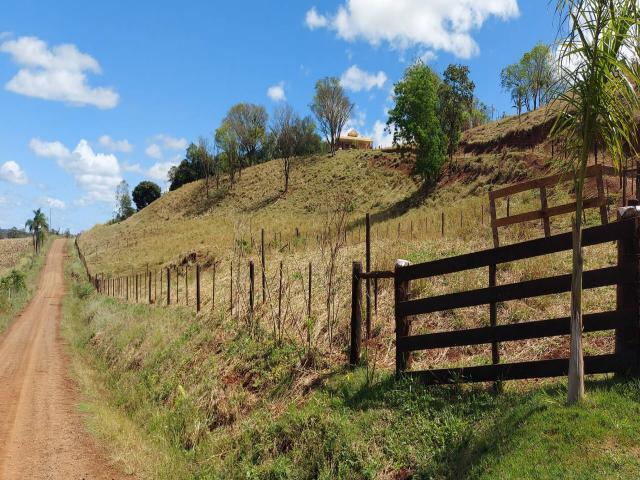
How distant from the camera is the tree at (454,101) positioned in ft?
134

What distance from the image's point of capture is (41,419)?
10.4m

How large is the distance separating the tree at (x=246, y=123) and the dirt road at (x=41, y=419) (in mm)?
65895

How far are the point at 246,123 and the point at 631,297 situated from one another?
8403 cm

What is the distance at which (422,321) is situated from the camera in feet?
28.6

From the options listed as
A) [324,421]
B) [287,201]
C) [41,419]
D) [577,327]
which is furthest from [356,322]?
[287,201]

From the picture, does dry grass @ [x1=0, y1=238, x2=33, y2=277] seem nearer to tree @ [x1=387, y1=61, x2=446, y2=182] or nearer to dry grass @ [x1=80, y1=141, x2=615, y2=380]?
dry grass @ [x1=80, y1=141, x2=615, y2=380]

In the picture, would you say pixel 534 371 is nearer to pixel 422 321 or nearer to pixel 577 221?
pixel 577 221

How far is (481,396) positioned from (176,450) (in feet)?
17.9

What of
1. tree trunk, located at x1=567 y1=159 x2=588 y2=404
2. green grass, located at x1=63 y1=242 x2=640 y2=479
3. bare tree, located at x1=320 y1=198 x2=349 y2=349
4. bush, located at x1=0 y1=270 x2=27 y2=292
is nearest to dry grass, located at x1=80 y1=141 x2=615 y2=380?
bare tree, located at x1=320 y1=198 x2=349 y2=349

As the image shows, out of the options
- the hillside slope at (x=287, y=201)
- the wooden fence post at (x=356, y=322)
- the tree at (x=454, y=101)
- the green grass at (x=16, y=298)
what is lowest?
the green grass at (x=16, y=298)

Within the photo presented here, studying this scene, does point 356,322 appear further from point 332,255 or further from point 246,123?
point 246,123

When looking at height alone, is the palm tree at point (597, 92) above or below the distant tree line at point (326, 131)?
below

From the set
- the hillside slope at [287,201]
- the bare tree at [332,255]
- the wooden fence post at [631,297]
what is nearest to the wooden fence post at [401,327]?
the bare tree at [332,255]

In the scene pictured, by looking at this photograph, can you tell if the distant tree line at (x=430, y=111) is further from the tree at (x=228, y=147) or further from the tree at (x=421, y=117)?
the tree at (x=228, y=147)
